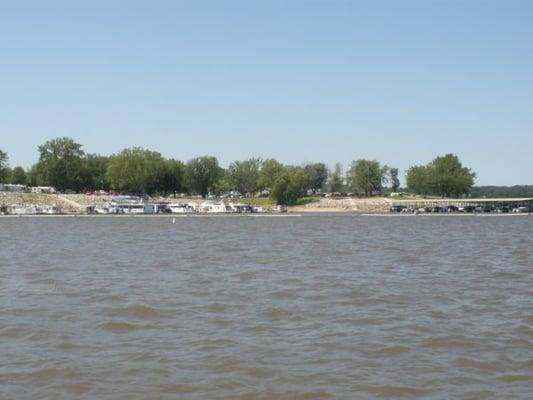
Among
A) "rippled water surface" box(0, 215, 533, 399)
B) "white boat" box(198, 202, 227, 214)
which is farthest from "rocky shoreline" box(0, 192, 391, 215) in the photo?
"rippled water surface" box(0, 215, 533, 399)

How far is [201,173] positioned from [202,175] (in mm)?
604

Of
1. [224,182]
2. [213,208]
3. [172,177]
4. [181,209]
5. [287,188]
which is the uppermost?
[172,177]

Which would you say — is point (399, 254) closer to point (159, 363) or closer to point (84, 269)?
point (84, 269)

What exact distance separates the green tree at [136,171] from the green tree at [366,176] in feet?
166

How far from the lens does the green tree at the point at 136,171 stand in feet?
575

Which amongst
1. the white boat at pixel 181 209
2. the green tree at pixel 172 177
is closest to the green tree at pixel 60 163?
the green tree at pixel 172 177

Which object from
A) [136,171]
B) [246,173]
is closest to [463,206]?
[246,173]

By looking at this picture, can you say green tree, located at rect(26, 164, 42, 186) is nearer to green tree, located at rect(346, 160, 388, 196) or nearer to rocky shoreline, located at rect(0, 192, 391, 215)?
rocky shoreline, located at rect(0, 192, 391, 215)

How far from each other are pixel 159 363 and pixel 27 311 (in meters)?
8.01

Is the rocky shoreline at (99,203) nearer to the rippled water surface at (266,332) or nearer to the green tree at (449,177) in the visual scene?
the green tree at (449,177)

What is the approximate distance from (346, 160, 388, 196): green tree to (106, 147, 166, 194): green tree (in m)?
50.6

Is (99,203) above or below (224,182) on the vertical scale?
below

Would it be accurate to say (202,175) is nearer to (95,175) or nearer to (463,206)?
(95,175)

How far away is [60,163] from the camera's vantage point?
568 ft
